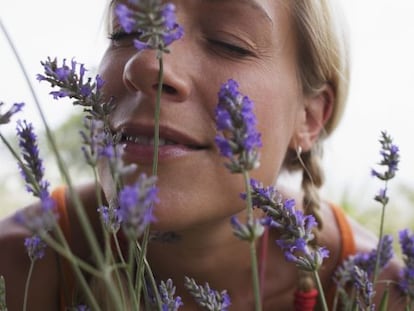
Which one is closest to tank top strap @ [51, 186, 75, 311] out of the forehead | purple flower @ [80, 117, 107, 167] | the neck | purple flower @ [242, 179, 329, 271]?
the neck

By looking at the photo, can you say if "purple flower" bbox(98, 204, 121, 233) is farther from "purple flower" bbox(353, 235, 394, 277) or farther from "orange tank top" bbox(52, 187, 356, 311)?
"orange tank top" bbox(52, 187, 356, 311)

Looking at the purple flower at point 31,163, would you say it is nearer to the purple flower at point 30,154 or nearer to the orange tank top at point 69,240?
the purple flower at point 30,154

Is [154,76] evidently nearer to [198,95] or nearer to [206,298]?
[198,95]

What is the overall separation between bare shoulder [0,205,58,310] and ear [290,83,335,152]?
1.79ft

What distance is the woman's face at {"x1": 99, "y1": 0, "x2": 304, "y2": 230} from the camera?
0.71 metres

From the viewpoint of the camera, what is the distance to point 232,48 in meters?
0.79

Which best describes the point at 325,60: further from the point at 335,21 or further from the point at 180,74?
the point at 180,74

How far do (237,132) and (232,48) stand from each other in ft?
1.29

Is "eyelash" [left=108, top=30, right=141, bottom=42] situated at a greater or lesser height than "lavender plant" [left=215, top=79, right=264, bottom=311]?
greater

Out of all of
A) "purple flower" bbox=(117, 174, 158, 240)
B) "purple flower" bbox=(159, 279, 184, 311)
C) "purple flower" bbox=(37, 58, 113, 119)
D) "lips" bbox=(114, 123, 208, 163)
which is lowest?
"purple flower" bbox=(159, 279, 184, 311)

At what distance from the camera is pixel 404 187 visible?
98.2 inches

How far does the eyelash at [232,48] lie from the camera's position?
778 mm

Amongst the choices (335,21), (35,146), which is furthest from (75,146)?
(35,146)

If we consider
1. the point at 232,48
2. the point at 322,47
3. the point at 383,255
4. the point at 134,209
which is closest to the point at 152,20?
the point at 134,209
